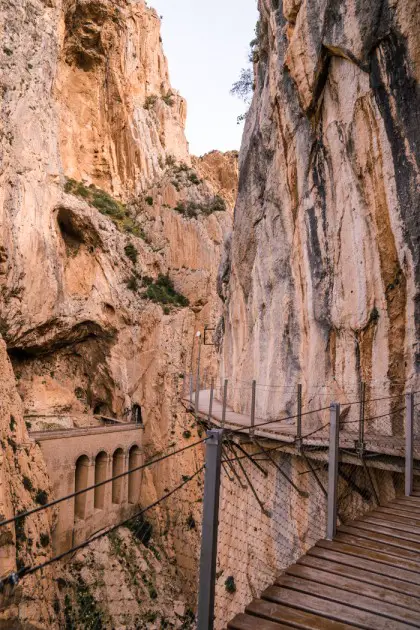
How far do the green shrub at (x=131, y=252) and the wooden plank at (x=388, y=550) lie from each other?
90.8 feet

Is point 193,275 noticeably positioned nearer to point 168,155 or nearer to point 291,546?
point 168,155

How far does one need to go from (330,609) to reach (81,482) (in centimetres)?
2090

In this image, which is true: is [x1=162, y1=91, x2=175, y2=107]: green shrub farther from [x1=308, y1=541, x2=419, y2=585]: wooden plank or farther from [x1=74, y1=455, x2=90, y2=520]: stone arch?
[x1=308, y1=541, x2=419, y2=585]: wooden plank

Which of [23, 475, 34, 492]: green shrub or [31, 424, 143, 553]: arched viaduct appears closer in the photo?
[23, 475, 34, 492]: green shrub

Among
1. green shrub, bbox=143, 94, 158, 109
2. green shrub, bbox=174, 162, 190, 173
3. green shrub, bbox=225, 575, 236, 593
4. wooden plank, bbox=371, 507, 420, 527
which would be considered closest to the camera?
wooden plank, bbox=371, 507, 420, 527

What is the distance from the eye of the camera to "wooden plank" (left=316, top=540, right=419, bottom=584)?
11.8ft

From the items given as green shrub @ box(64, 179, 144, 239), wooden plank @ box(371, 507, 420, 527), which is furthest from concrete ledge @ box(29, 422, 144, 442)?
wooden plank @ box(371, 507, 420, 527)

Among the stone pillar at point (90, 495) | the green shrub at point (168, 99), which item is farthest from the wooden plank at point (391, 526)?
the green shrub at point (168, 99)

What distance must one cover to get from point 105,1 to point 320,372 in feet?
111

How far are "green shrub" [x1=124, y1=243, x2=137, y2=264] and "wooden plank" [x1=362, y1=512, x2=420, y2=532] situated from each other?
1073 inches

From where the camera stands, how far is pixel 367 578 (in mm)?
3410

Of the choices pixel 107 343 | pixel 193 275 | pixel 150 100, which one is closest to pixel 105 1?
pixel 150 100

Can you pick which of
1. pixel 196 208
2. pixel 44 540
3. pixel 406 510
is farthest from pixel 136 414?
pixel 406 510

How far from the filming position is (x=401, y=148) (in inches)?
329
